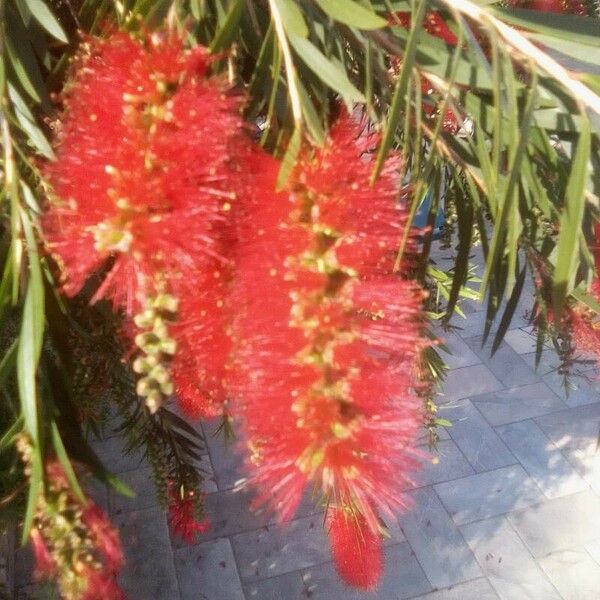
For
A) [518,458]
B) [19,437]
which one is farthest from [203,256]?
[518,458]

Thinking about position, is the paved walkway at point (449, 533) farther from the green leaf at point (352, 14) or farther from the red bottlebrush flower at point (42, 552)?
the green leaf at point (352, 14)

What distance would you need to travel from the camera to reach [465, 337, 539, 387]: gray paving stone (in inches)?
86.6

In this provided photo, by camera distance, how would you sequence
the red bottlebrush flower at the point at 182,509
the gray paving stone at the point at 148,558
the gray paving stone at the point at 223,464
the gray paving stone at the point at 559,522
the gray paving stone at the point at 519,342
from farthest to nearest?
the gray paving stone at the point at 519,342
the gray paving stone at the point at 223,464
the gray paving stone at the point at 559,522
the gray paving stone at the point at 148,558
the red bottlebrush flower at the point at 182,509

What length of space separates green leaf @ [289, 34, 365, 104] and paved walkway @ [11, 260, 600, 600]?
124cm

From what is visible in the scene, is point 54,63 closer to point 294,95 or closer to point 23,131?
point 23,131

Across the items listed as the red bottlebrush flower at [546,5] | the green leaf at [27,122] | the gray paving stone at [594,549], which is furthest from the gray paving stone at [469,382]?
the green leaf at [27,122]

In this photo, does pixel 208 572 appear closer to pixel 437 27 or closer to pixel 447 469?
pixel 447 469

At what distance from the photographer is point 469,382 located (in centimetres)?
219

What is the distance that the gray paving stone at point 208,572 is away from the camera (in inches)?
60.9

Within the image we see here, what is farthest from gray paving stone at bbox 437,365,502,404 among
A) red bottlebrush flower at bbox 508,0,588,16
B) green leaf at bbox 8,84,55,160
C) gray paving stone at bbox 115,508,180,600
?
green leaf at bbox 8,84,55,160

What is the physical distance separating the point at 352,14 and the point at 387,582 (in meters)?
1.54

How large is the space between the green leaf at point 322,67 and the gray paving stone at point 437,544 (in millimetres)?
1398

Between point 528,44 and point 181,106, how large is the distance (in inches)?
5.5

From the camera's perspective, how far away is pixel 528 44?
265mm
